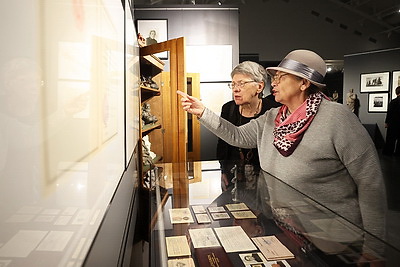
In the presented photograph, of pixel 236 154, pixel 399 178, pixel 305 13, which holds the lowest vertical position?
pixel 399 178

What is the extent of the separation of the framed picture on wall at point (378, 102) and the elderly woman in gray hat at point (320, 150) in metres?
5.16

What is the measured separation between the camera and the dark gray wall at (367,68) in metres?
6.55

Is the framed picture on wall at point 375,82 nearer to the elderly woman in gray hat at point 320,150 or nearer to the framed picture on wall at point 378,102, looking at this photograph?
the framed picture on wall at point 378,102

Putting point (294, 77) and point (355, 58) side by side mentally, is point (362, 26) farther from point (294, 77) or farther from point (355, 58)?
point (294, 77)

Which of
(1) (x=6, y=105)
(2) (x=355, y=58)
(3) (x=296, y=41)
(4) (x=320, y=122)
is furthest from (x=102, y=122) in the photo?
(3) (x=296, y=41)

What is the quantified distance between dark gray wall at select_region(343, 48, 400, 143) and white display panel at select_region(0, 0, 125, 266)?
6929 millimetres

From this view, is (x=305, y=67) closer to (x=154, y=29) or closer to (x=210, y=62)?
(x=210, y=62)

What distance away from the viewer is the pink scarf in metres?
2.02

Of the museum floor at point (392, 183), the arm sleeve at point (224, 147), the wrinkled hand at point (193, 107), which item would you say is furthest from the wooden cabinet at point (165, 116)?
the museum floor at point (392, 183)

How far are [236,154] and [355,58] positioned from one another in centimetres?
509

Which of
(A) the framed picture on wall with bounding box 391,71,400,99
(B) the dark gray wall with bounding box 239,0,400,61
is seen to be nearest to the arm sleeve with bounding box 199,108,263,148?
(A) the framed picture on wall with bounding box 391,71,400,99

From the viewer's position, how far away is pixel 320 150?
193cm

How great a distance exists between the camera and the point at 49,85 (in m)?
0.47

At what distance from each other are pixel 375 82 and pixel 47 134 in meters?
7.33
